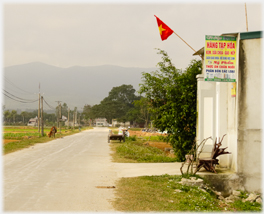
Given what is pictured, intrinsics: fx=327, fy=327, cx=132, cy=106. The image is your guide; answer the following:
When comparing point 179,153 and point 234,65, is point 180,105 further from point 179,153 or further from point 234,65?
point 234,65

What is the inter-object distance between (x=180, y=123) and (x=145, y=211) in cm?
873

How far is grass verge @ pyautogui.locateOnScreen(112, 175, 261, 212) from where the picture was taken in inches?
300

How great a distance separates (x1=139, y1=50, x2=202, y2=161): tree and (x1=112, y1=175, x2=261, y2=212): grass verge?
5299 mm

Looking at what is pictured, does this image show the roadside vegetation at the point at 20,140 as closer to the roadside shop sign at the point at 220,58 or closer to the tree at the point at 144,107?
the tree at the point at 144,107

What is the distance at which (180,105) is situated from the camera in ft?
51.6

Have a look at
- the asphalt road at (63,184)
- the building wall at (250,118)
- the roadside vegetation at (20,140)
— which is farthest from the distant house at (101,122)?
the building wall at (250,118)

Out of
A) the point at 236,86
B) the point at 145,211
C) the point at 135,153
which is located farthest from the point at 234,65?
the point at 135,153

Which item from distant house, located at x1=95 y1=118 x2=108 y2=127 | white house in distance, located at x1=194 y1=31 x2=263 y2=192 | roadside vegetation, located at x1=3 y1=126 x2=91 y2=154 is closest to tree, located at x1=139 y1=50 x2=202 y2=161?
white house in distance, located at x1=194 y1=31 x2=263 y2=192

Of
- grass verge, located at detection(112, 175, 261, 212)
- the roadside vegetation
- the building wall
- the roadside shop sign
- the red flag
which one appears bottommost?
the roadside vegetation

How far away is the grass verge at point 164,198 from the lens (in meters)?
7.62

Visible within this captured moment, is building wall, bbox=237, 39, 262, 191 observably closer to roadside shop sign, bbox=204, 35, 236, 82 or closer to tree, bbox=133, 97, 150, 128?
roadside shop sign, bbox=204, 35, 236, 82

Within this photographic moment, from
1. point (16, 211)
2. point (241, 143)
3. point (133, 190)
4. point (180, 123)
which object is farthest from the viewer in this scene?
point (180, 123)

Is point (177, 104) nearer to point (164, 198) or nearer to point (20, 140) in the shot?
point (164, 198)

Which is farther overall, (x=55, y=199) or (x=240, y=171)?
(x=240, y=171)
